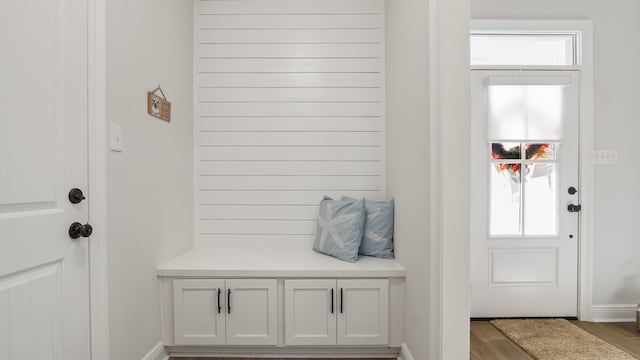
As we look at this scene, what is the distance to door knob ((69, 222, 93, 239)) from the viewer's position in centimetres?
135

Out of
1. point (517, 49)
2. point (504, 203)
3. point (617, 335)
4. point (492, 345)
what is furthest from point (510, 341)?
point (517, 49)

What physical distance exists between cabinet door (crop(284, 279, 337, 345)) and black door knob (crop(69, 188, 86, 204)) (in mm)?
1166

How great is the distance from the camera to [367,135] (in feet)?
8.43

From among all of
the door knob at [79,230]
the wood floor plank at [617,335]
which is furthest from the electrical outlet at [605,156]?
the door knob at [79,230]

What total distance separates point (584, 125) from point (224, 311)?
9.99 feet

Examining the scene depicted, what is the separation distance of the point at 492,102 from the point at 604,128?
92 centimetres

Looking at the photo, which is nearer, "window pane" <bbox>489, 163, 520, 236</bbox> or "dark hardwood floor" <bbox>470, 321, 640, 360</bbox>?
"dark hardwood floor" <bbox>470, 321, 640, 360</bbox>

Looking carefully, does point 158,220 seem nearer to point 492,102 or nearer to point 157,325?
point 157,325

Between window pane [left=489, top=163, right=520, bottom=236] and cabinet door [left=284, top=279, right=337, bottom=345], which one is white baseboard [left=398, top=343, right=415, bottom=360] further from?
window pane [left=489, top=163, right=520, bottom=236]

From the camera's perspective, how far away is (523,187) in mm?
2725

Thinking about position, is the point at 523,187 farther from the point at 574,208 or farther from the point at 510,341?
the point at 510,341

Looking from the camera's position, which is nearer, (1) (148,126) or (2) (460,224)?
(2) (460,224)

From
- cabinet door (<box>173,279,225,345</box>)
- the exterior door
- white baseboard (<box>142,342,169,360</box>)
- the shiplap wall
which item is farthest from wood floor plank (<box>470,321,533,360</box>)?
white baseboard (<box>142,342,169,360</box>)

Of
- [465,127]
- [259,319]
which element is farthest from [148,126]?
[465,127]
